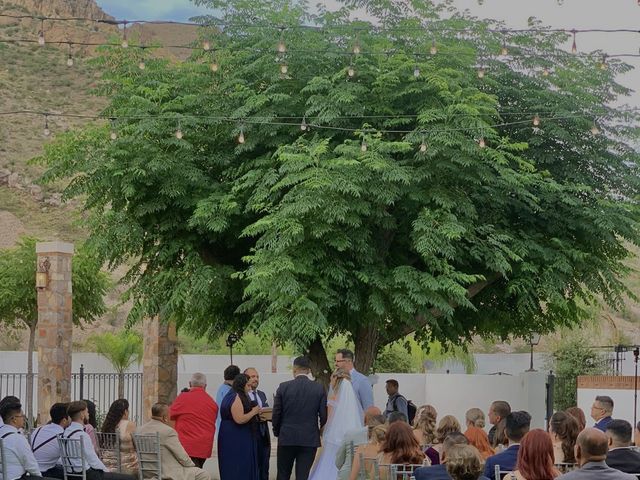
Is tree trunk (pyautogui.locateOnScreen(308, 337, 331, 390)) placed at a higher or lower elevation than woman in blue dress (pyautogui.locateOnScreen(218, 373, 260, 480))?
higher

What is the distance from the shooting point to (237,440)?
13805mm

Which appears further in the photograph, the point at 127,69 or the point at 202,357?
the point at 202,357

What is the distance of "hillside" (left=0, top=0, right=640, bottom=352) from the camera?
71.9 m

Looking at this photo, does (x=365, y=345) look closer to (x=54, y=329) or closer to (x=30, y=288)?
(x=54, y=329)

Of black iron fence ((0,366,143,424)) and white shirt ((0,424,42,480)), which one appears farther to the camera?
black iron fence ((0,366,143,424))

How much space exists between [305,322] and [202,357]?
1286 inches

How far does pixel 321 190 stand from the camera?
58.0ft

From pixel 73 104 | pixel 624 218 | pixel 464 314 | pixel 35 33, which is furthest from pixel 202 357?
pixel 35 33

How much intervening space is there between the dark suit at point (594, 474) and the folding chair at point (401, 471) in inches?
69.2

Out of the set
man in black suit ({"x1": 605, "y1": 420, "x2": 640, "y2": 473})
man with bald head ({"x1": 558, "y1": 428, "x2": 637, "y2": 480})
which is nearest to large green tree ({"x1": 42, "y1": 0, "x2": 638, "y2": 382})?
man in black suit ({"x1": 605, "y1": 420, "x2": 640, "y2": 473})

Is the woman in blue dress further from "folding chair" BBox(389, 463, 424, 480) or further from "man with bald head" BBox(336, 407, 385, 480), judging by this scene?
"folding chair" BBox(389, 463, 424, 480)

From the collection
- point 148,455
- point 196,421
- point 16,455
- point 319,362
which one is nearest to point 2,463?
point 16,455

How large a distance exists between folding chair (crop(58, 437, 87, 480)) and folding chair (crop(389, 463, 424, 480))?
11.5 feet

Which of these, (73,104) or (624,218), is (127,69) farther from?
(73,104)
